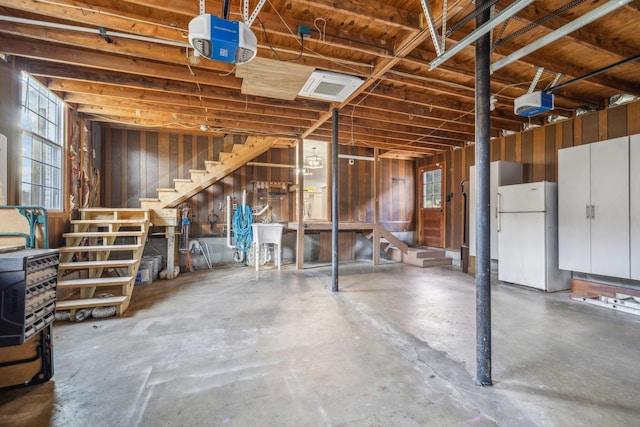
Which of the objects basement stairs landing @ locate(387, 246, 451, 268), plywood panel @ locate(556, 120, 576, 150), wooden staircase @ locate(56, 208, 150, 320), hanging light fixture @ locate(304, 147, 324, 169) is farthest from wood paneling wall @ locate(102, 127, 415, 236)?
plywood panel @ locate(556, 120, 576, 150)

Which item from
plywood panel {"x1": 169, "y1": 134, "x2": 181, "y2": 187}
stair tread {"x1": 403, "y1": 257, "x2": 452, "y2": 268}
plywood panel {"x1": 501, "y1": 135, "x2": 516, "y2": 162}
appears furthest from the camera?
stair tread {"x1": 403, "y1": 257, "x2": 452, "y2": 268}

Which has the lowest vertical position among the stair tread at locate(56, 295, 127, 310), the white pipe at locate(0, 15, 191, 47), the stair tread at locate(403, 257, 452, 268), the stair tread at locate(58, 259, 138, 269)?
the stair tread at locate(403, 257, 452, 268)

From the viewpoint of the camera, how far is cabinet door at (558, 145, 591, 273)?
4.07 meters

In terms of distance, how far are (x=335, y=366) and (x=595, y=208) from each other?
14.1 ft

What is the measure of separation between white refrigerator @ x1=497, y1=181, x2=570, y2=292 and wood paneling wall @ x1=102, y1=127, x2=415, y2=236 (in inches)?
136

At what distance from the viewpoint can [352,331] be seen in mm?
2850

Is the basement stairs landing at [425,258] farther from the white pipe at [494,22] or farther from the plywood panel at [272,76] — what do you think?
the white pipe at [494,22]

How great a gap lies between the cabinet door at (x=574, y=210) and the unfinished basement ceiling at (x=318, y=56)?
3.08 ft

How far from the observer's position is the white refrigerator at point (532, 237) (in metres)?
4.40

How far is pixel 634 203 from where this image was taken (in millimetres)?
3627

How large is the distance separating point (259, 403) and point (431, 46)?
3.70 metres

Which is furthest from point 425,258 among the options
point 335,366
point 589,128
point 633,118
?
point 335,366

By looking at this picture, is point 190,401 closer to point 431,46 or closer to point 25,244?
point 25,244

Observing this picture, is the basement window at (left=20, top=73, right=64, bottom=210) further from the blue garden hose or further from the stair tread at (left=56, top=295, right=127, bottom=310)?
the blue garden hose
